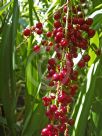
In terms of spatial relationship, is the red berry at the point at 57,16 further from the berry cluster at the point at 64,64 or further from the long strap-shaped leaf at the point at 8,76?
the long strap-shaped leaf at the point at 8,76

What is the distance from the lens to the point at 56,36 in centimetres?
66

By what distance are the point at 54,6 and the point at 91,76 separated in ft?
1.06

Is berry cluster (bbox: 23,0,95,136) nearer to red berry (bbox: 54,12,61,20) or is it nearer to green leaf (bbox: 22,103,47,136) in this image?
red berry (bbox: 54,12,61,20)

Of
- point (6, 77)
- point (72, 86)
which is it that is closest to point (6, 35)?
point (6, 77)

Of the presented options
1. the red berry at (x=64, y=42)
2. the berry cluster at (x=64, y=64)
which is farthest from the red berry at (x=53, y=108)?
the red berry at (x=64, y=42)

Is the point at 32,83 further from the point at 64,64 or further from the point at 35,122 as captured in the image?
the point at 64,64

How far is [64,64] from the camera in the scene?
63 centimetres

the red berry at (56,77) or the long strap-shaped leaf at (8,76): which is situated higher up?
the red berry at (56,77)

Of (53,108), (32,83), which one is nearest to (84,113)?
(53,108)

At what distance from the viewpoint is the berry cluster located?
604 mm

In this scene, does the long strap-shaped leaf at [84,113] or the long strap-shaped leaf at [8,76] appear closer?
the long strap-shaped leaf at [84,113]

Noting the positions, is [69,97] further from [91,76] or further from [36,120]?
[36,120]

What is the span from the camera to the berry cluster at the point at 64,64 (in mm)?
604

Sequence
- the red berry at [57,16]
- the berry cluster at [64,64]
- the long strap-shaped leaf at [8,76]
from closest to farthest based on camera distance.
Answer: the berry cluster at [64,64]
the red berry at [57,16]
the long strap-shaped leaf at [8,76]
